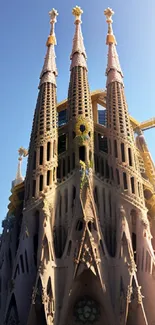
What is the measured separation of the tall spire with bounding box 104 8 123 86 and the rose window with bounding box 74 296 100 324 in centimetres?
1653

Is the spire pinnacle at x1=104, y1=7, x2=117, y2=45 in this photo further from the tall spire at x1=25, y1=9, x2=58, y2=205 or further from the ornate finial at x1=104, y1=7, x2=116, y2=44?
the tall spire at x1=25, y1=9, x2=58, y2=205

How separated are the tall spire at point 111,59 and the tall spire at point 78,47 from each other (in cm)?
208

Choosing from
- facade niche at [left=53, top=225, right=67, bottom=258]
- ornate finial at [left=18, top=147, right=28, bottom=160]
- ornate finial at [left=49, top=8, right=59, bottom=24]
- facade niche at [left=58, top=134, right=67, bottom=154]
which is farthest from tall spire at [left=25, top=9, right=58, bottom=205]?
ornate finial at [left=18, top=147, right=28, bottom=160]

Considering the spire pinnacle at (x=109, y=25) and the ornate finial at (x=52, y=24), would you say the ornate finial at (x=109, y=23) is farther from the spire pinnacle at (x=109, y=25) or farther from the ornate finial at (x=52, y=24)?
the ornate finial at (x=52, y=24)

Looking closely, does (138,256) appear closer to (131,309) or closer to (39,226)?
(131,309)

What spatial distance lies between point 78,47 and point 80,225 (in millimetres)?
16631

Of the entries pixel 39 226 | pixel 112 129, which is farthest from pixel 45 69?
pixel 39 226

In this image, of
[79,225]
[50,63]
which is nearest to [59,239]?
[79,225]

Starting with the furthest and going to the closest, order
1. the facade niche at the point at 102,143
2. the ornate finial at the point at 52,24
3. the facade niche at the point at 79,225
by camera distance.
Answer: the ornate finial at the point at 52,24 → the facade niche at the point at 102,143 → the facade niche at the point at 79,225

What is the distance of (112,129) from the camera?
89.4 ft

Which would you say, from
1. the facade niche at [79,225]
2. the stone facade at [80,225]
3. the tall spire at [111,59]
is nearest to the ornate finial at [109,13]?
the tall spire at [111,59]

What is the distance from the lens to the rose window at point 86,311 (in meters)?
21.3

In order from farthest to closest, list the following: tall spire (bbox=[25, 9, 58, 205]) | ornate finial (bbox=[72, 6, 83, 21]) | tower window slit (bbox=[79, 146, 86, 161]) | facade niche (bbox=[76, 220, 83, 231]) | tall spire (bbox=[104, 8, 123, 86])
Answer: ornate finial (bbox=[72, 6, 83, 21]), tall spire (bbox=[104, 8, 123, 86]), tower window slit (bbox=[79, 146, 86, 161]), tall spire (bbox=[25, 9, 58, 205]), facade niche (bbox=[76, 220, 83, 231])

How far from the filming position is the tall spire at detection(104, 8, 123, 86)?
30.6 meters
